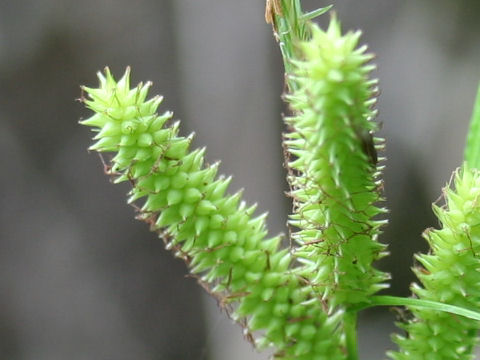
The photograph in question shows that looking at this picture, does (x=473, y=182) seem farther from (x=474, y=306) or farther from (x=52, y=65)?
(x=52, y=65)

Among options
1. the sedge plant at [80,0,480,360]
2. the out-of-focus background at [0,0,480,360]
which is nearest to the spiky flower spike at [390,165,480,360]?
the sedge plant at [80,0,480,360]

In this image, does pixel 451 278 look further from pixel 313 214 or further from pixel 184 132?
pixel 184 132

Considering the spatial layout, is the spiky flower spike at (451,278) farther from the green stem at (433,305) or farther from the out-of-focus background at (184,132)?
the out-of-focus background at (184,132)

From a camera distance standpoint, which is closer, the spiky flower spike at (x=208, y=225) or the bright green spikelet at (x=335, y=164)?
the bright green spikelet at (x=335, y=164)

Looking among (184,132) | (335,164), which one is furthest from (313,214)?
(184,132)

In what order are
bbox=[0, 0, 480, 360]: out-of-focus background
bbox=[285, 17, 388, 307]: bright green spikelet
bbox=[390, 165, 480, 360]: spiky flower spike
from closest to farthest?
bbox=[285, 17, 388, 307]: bright green spikelet < bbox=[390, 165, 480, 360]: spiky flower spike < bbox=[0, 0, 480, 360]: out-of-focus background

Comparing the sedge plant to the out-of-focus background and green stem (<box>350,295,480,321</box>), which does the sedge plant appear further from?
the out-of-focus background

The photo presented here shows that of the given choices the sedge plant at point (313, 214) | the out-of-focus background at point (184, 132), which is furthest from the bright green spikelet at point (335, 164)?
the out-of-focus background at point (184, 132)
